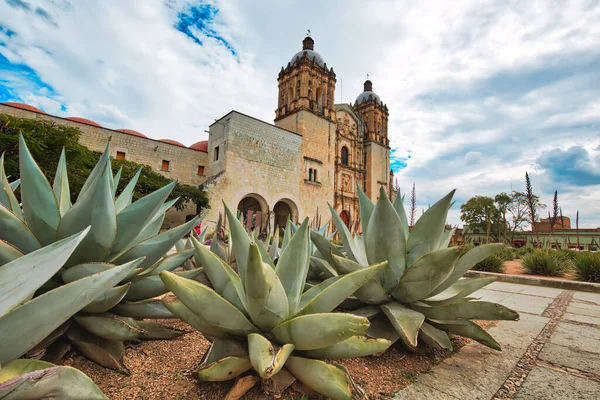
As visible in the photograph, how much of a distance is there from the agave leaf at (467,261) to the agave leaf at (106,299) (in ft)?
4.65

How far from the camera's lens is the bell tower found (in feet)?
69.5

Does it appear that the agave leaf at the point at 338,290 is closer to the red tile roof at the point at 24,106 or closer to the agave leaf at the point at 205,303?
the agave leaf at the point at 205,303

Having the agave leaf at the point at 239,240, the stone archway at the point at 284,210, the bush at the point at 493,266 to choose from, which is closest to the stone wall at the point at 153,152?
the stone archway at the point at 284,210

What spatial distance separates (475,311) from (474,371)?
26 cm

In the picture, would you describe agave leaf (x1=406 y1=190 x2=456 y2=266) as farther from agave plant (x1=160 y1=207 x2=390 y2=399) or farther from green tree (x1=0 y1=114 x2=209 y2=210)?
green tree (x1=0 y1=114 x2=209 y2=210)

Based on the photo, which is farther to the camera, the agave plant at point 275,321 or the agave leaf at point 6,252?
the agave leaf at point 6,252

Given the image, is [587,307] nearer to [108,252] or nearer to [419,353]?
[419,353]

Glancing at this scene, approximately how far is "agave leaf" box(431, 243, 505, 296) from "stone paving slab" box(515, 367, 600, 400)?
0.48 m

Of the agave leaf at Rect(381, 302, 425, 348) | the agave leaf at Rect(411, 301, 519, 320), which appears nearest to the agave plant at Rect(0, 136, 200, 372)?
the agave leaf at Rect(381, 302, 425, 348)

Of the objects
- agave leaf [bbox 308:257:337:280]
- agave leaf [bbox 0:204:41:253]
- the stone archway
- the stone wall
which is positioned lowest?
agave leaf [bbox 308:257:337:280]

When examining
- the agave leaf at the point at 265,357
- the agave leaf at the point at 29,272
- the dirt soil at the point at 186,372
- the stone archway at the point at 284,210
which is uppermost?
the stone archway at the point at 284,210

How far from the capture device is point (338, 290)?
3.18ft

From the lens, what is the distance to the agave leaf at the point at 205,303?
91 centimetres

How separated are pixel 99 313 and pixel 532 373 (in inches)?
75.4
